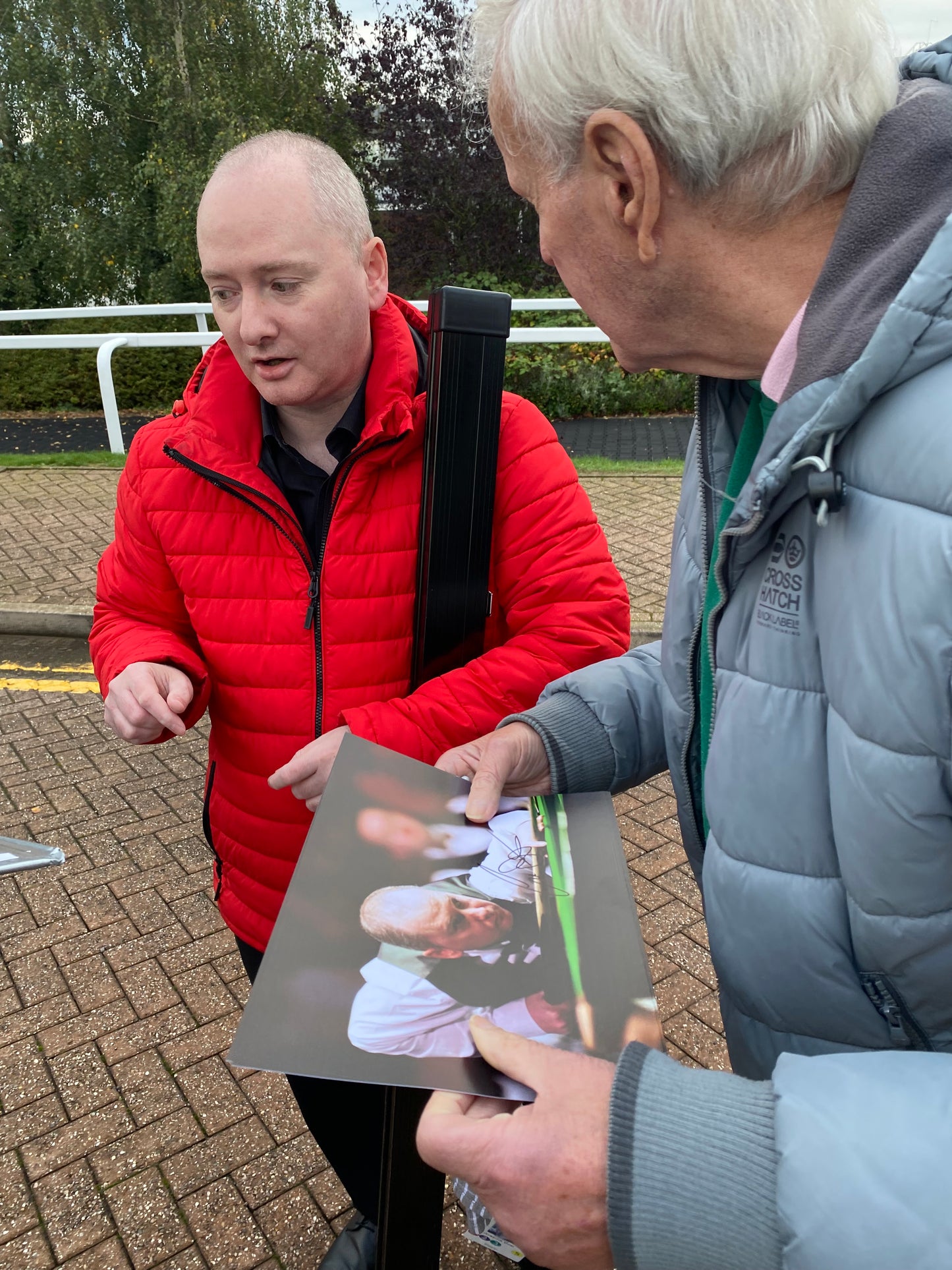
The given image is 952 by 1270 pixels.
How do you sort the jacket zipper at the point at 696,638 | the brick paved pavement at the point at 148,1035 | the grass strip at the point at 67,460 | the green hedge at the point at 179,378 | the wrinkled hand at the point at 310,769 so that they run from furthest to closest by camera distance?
the green hedge at the point at 179,378 < the grass strip at the point at 67,460 < the brick paved pavement at the point at 148,1035 < the wrinkled hand at the point at 310,769 < the jacket zipper at the point at 696,638

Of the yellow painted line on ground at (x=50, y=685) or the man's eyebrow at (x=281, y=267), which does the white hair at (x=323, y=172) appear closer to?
the man's eyebrow at (x=281, y=267)

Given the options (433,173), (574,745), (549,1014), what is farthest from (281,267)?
(433,173)

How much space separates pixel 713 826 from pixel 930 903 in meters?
0.26

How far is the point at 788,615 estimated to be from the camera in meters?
1.07

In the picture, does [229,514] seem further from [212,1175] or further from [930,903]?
[212,1175]

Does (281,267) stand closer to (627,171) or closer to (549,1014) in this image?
(627,171)

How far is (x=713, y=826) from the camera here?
1188 mm

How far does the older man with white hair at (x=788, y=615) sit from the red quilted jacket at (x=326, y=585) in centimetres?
73

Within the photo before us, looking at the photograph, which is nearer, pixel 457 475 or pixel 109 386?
pixel 457 475

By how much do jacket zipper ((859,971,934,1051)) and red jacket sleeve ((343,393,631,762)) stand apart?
0.94m

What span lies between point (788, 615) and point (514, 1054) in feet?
1.76

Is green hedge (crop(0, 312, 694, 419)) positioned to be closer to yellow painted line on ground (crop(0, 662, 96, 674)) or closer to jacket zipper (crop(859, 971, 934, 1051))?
yellow painted line on ground (crop(0, 662, 96, 674))

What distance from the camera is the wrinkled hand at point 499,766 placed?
4.88 ft

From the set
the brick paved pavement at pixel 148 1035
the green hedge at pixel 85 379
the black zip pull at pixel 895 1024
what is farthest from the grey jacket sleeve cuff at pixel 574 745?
the green hedge at pixel 85 379
